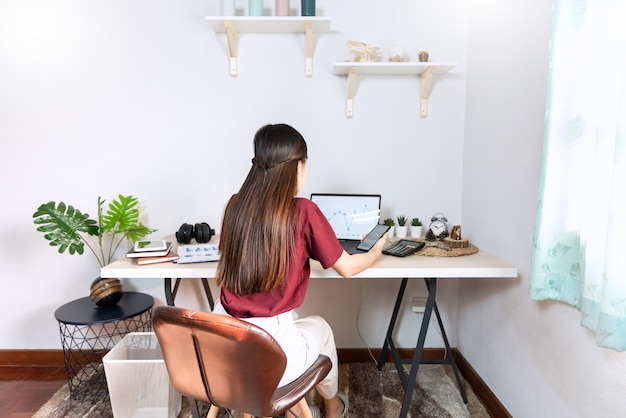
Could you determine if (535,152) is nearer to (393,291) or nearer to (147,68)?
(393,291)

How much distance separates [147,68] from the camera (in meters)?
2.14

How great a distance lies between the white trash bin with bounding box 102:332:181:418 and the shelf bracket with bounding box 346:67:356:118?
4.97ft

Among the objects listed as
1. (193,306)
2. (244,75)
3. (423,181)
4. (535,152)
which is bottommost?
(193,306)

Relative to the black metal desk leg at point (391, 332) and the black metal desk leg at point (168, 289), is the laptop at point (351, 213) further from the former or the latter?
the black metal desk leg at point (168, 289)

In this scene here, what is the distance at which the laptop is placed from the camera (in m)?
2.02

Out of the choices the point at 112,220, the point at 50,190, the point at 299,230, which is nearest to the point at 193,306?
the point at 112,220

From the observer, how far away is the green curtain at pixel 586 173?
95cm

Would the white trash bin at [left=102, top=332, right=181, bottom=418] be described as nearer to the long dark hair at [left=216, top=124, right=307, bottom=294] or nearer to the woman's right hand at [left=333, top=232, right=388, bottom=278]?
the long dark hair at [left=216, top=124, right=307, bottom=294]

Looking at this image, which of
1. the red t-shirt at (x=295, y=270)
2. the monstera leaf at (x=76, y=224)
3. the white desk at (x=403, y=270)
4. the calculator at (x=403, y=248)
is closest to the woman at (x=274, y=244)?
the red t-shirt at (x=295, y=270)

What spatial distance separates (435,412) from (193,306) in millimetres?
1406

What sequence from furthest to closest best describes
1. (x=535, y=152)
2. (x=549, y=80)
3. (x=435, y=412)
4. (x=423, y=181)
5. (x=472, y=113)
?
(x=423, y=181)
(x=472, y=113)
(x=435, y=412)
(x=535, y=152)
(x=549, y=80)

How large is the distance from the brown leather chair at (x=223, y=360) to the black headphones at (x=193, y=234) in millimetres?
829

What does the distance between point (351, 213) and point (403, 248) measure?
37cm

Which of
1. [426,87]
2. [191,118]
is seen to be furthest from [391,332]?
[191,118]
